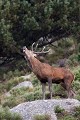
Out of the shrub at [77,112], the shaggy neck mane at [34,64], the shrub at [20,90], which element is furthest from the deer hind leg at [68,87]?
the shrub at [20,90]

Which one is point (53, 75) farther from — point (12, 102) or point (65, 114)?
point (12, 102)

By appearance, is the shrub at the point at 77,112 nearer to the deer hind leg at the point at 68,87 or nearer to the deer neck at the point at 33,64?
the deer hind leg at the point at 68,87

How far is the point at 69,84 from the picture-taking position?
14844mm

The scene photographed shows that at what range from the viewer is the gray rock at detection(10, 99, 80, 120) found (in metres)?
12.8

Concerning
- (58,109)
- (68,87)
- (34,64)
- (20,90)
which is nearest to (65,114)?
(58,109)

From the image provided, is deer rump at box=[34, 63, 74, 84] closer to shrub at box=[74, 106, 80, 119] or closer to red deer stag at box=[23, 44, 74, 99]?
red deer stag at box=[23, 44, 74, 99]

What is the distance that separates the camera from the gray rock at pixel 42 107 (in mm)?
12828

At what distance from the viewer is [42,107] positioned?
13.1m

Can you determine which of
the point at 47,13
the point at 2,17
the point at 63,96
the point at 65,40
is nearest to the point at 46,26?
the point at 47,13

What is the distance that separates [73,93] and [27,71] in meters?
12.3

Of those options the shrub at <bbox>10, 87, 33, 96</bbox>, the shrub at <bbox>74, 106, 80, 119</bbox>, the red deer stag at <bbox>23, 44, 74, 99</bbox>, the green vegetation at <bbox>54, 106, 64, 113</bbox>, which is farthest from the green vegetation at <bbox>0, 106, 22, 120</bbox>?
the shrub at <bbox>10, 87, 33, 96</bbox>

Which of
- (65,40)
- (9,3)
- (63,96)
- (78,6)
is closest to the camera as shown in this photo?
(63,96)

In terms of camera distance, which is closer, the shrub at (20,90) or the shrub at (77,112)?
the shrub at (77,112)

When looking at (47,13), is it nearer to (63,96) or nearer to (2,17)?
(2,17)
